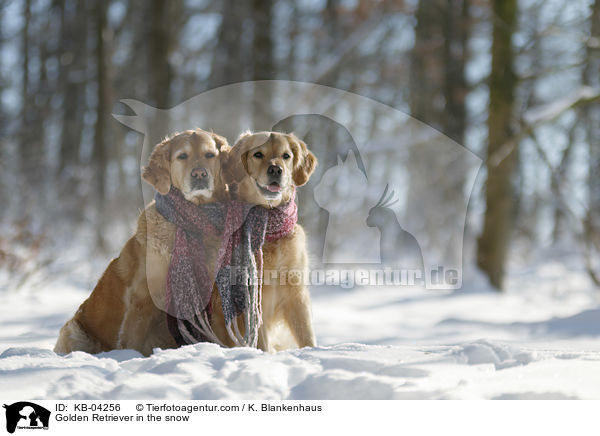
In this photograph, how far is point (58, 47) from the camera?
16.4 meters

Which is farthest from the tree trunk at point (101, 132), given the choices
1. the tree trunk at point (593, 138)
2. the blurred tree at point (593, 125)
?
the tree trunk at point (593, 138)

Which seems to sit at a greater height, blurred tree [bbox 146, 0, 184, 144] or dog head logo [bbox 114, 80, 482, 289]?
blurred tree [bbox 146, 0, 184, 144]

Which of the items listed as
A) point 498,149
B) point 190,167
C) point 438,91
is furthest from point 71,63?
point 190,167

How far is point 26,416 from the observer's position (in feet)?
5.72

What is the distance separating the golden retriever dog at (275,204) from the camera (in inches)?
103

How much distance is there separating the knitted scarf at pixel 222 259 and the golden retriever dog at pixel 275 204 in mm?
71

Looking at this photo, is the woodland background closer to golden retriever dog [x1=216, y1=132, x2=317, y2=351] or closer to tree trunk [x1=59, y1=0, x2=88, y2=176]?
tree trunk [x1=59, y1=0, x2=88, y2=176]

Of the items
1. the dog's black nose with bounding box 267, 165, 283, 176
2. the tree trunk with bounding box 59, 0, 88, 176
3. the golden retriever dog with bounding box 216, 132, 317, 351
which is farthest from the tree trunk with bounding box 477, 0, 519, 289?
the tree trunk with bounding box 59, 0, 88, 176

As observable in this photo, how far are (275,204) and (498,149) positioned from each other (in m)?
5.51

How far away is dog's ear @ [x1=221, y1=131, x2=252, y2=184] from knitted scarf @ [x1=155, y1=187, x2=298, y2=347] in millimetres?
138

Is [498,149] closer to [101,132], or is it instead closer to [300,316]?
[300,316]

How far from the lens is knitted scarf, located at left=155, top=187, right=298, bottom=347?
2486 millimetres

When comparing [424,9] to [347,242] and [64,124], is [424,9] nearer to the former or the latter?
[347,242]

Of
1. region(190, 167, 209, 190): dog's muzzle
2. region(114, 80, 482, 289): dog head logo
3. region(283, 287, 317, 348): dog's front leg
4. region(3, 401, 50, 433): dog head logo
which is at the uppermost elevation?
region(114, 80, 482, 289): dog head logo
